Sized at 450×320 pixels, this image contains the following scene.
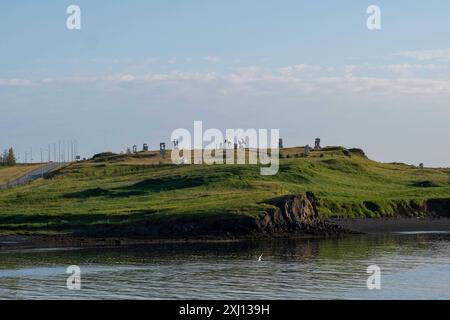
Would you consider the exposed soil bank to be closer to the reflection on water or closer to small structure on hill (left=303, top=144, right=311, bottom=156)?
the reflection on water

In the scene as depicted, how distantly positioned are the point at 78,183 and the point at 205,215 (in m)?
47.0

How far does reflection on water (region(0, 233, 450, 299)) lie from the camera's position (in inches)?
2525

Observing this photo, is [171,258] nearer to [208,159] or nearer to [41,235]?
[41,235]

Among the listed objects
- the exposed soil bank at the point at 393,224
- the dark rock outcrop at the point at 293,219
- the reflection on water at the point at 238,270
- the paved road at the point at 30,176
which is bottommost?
the reflection on water at the point at 238,270

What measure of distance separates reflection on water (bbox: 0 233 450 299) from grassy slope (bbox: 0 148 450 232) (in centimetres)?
1288

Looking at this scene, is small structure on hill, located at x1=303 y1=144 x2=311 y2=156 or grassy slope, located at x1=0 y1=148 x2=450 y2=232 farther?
small structure on hill, located at x1=303 y1=144 x2=311 y2=156

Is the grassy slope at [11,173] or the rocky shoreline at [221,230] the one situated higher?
the grassy slope at [11,173]

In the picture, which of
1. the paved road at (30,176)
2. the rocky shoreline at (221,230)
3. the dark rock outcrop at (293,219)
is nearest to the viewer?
the rocky shoreline at (221,230)

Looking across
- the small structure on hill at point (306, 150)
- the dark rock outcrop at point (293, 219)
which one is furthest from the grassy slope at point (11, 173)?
the dark rock outcrop at point (293, 219)

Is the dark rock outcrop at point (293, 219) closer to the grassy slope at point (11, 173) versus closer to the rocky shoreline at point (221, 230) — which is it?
the rocky shoreline at point (221, 230)

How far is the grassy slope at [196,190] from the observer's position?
11012cm

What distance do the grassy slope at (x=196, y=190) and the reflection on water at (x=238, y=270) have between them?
12881 mm

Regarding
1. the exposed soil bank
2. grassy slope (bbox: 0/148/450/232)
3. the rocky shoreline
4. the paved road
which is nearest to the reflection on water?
the rocky shoreline

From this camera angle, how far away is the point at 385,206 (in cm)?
12775
